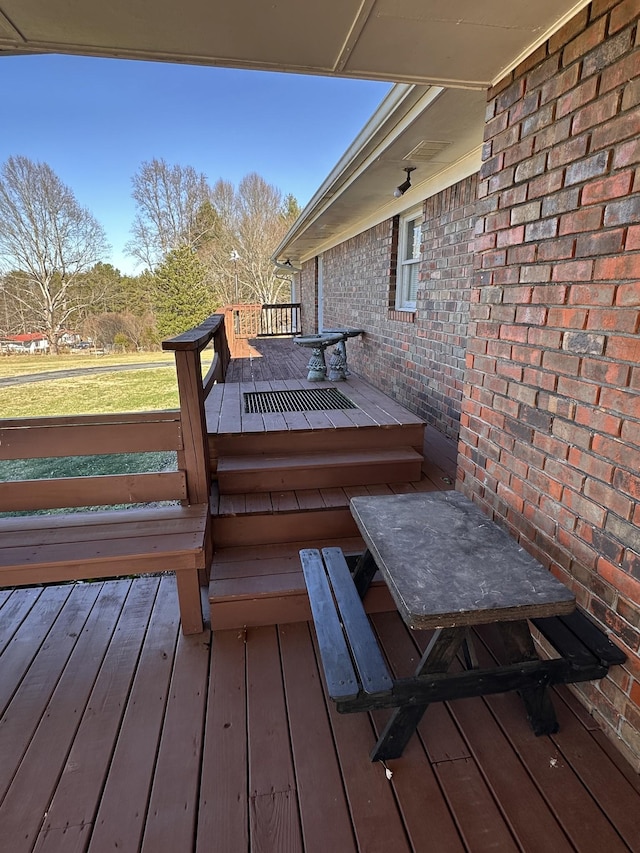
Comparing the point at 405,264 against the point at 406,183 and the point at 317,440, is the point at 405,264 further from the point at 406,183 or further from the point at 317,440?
the point at 317,440

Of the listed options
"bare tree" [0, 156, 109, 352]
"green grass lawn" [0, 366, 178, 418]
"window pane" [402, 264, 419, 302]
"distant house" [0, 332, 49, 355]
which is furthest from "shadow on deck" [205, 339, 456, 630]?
"bare tree" [0, 156, 109, 352]

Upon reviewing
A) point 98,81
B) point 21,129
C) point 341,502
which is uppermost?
point 98,81

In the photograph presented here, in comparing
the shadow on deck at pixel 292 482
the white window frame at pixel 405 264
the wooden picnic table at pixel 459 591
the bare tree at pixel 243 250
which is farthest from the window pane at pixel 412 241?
the bare tree at pixel 243 250

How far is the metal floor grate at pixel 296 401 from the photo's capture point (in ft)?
11.4

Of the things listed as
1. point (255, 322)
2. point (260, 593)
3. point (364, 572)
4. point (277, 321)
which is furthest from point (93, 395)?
point (364, 572)

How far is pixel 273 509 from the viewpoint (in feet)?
7.57

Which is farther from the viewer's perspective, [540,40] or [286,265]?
[286,265]

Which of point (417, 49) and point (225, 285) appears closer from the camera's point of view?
point (417, 49)

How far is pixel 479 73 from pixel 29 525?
268cm

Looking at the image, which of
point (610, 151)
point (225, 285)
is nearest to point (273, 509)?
point (610, 151)

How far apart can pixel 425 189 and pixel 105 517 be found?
3.46 meters

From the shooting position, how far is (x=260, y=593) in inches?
76.0

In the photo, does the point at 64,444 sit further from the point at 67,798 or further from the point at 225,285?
the point at 225,285

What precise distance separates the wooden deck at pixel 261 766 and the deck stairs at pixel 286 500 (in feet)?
0.63
